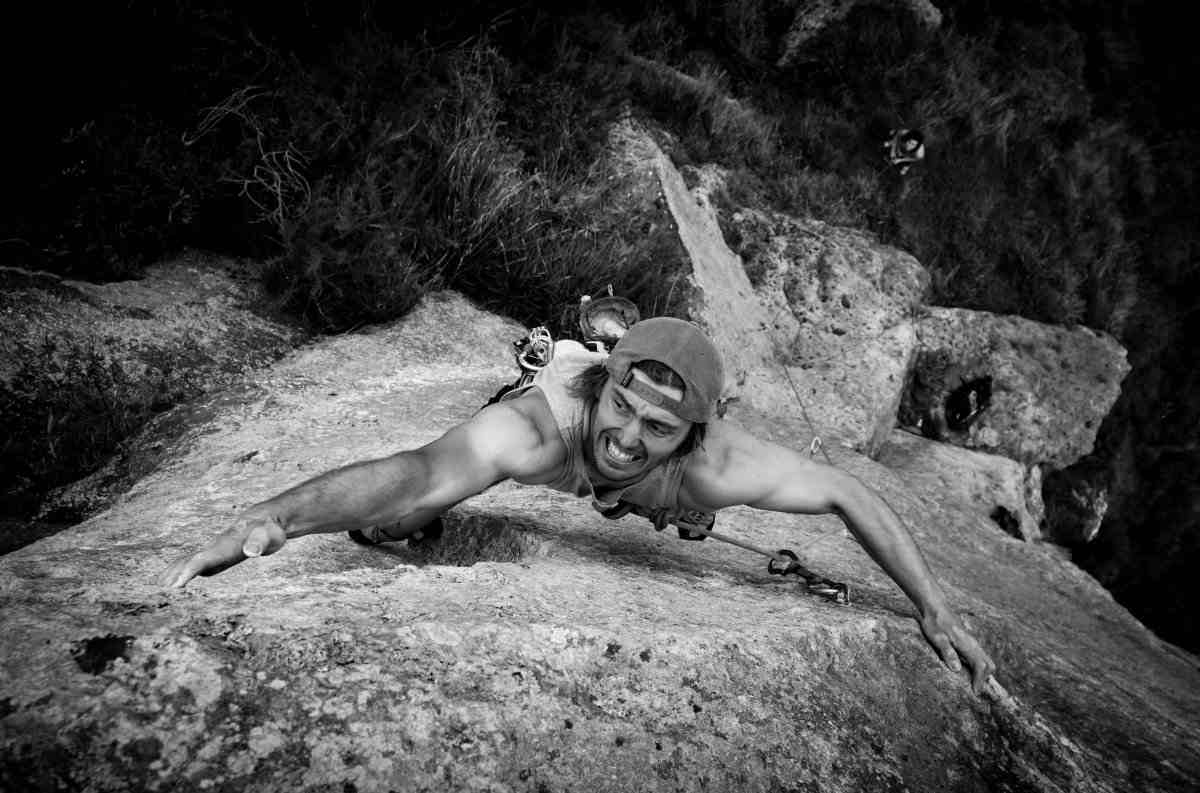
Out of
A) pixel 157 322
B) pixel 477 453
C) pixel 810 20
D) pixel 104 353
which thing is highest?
pixel 810 20

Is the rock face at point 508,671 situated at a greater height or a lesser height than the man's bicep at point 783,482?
lesser

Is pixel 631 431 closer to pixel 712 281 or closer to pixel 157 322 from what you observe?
pixel 157 322

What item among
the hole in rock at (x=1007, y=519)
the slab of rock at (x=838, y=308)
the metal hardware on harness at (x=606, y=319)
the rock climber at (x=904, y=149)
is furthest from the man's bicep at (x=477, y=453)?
the rock climber at (x=904, y=149)

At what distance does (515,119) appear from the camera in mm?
5473

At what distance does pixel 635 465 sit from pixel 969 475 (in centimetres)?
446

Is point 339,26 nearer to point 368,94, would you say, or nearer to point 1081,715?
point 368,94

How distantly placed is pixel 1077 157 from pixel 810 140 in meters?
3.90

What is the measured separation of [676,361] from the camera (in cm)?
224

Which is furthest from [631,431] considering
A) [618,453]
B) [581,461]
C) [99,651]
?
[99,651]

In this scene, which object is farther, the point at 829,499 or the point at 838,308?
the point at 838,308

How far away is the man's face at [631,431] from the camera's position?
2262 mm

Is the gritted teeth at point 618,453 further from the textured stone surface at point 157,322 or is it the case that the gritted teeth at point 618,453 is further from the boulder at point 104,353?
the textured stone surface at point 157,322

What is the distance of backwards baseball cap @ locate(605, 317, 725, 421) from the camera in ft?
7.37

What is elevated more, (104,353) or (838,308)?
(838,308)
